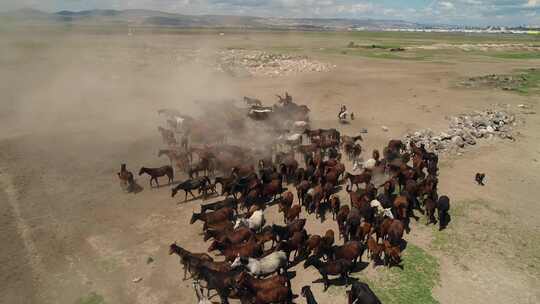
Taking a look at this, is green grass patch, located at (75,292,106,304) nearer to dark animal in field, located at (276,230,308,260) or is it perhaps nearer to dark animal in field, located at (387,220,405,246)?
dark animal in field, located at (276,230,308,260)

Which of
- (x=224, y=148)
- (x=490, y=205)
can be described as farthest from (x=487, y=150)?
(x=224, y=148)

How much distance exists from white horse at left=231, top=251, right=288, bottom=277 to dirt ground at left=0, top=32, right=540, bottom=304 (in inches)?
29.6

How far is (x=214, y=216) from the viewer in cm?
1247

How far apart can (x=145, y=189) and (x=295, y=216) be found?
6.70 metres

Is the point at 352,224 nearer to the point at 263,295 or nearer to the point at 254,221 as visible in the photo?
the point at 254,221

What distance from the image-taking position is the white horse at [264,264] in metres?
9.88

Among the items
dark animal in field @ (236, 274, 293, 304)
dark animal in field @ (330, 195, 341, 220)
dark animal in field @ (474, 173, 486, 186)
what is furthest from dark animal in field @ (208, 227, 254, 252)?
dark animal in field @ (474, 173, 486, 186)

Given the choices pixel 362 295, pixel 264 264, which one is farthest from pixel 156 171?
pixel 362 295

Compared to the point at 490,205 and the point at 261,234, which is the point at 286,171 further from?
the point at 490,205

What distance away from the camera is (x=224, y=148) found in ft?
59.2

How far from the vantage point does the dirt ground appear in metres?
10.3

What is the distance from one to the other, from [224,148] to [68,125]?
12398 millimetres

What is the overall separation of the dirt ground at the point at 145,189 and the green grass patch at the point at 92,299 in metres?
0.10

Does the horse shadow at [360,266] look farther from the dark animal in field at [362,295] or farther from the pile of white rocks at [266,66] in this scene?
the pile of white rocks at [266,66]
